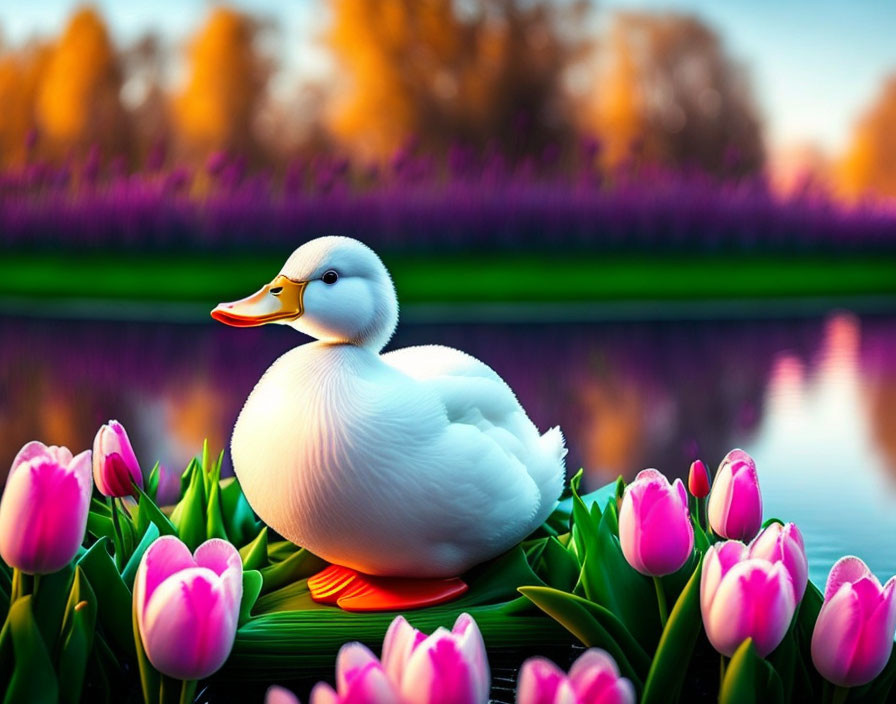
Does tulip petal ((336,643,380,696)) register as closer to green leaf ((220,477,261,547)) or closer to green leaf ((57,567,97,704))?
green leaf ((57,567,97,704))

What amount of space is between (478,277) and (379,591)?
5.78 feet

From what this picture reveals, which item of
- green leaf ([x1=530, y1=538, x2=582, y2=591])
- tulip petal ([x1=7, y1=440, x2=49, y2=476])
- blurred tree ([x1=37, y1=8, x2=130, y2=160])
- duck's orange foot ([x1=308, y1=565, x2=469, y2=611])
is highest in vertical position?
blurred tree ([x1=37, y1=8, x2=130, y2=160])

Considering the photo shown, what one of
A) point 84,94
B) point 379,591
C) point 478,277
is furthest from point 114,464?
point 84,94

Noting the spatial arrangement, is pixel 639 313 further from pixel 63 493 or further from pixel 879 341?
pixel 63 493

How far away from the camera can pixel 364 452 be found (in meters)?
0.47

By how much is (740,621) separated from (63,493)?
231mm

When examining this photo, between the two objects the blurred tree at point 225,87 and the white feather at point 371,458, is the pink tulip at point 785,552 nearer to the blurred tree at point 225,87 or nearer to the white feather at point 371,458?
the white feather at point 371,458

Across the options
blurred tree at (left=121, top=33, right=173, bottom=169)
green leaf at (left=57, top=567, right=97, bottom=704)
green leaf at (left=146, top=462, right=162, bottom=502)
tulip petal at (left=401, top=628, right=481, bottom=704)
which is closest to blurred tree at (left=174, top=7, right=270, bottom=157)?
blurred tree at (left=121, top=33, right=173, bottom=169)

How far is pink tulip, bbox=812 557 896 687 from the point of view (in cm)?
38

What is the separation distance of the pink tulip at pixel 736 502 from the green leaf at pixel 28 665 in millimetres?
265

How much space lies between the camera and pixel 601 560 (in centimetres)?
46

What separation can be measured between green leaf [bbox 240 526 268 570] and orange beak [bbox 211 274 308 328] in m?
0.13

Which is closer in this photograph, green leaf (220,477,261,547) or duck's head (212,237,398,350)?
duck's head (212,237,398,350)

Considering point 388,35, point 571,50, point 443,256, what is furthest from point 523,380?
point 571,50
